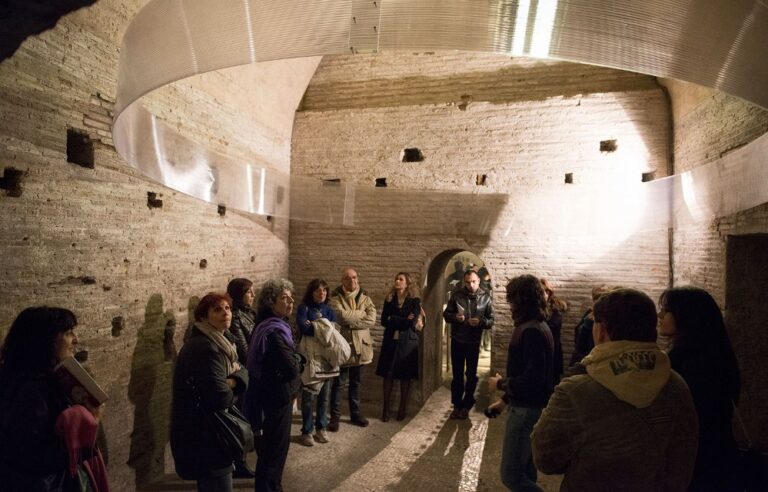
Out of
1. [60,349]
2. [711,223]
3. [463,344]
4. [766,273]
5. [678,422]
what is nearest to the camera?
[678,422]

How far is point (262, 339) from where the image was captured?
3.52 meters

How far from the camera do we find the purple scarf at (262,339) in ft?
11.5

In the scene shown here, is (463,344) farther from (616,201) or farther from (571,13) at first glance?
(571,13)

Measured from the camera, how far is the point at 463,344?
5824 mm

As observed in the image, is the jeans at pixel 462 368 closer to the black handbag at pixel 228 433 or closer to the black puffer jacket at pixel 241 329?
the black puffer jacket at pixel 241 329

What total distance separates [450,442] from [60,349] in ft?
13.8

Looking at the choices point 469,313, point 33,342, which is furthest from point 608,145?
point 33,342

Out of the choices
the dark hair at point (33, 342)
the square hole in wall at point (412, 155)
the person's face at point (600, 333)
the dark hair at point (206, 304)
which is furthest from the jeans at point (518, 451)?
the square hole in wall at point (412, 155)

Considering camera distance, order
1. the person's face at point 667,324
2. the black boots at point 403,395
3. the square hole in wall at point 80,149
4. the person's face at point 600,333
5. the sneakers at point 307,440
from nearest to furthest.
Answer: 1. the person's face at point 600,333
2. the person's face at point 667,324
3. the square hole in wall at point 80,149
4. the sneakers at point 307,440
5. the black boots at point 403,395

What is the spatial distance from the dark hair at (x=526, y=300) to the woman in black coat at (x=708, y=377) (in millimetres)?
885

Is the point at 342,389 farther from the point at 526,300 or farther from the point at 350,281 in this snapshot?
the point at 526,300

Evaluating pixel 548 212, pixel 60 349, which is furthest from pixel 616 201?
pixel 60 349

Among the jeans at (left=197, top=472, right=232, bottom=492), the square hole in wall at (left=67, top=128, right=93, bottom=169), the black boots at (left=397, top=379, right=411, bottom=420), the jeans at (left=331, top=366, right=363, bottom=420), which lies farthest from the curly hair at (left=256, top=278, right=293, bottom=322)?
the black boots at (left=397, top=379, right=411, bottom=420)

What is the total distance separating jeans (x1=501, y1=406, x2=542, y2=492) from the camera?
2.93 meters
